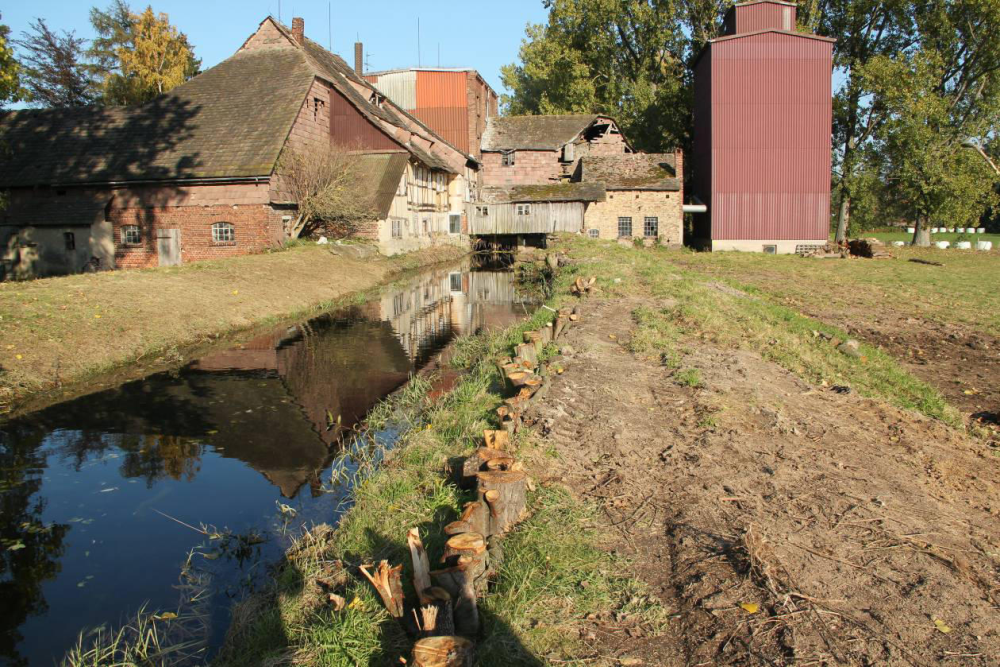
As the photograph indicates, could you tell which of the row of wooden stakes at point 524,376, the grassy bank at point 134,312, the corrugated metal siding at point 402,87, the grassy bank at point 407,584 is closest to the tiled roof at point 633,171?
the corrugated metal siding at point 402,87

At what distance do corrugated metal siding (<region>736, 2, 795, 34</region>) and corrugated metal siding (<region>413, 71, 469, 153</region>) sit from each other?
18972 mm

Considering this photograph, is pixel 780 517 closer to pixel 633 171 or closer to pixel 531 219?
pixel 531 219

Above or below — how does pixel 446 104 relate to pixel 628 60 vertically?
below

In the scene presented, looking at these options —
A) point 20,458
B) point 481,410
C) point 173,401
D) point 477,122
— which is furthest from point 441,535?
point 477,122

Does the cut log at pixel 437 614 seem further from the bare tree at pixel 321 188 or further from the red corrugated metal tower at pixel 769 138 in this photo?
the red corrugated metal tower at pixel 769 138

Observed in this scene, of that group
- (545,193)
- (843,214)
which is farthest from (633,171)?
(843,214)

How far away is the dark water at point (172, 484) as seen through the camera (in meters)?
5.19

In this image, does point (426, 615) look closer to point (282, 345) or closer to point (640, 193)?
point (282, 345)

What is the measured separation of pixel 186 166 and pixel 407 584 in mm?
25542

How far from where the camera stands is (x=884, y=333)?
14023 mm

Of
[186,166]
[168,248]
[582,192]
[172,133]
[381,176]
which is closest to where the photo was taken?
[186,166]

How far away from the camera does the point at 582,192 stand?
39344 millimetres

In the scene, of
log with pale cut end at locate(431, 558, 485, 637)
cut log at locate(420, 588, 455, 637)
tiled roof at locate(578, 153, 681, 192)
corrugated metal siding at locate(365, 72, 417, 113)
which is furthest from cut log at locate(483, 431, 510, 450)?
corrugated metal siding at locate(365, 72, 417, 113)

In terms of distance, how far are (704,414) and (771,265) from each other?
23915mm
